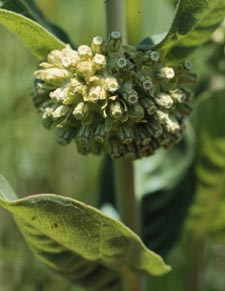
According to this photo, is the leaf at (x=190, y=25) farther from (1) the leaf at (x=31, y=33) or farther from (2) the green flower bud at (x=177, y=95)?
(1) the leaf at (x=31, y=33)

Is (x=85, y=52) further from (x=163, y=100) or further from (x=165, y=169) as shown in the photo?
(x=165, y=169)

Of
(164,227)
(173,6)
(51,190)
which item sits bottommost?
(164,227)

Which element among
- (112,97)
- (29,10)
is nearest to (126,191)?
(112,97)

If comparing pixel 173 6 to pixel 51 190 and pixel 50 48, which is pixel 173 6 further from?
pixel 50 48

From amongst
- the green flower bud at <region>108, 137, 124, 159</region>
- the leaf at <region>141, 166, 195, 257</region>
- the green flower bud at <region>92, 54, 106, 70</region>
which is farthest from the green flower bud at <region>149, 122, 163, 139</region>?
the leaf at <region>141, 166, 195, 257</region>

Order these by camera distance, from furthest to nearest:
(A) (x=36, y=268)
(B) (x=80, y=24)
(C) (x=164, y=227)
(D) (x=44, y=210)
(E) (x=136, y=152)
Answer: (B) (x=80, y=24)
(A) (x=36, y=268)
(C) (x=164, y=227)
(E) (x=136, y=152)
(D) (x=44, y=210)

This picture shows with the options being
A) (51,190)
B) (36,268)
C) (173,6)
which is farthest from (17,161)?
(173,6)
